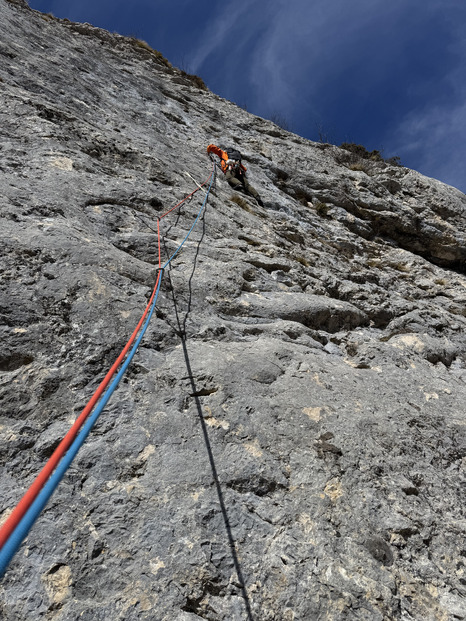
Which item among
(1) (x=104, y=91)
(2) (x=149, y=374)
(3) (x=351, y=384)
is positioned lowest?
(2) (x=149, y=374)

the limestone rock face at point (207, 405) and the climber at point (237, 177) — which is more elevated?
the climber at point (237, 177)

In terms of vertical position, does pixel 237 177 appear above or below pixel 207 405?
above

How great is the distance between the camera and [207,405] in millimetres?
2166

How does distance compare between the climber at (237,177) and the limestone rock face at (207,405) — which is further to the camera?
the climber at (237,177)

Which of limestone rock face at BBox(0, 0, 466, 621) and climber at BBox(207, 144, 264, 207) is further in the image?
climber at BBox(207, 144, 264, 207)

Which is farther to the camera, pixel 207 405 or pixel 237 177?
pixel 237 177

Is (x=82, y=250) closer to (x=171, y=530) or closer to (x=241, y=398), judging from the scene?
(x=241, y=398)

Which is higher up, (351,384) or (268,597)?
(351,384)

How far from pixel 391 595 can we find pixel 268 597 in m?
0.53

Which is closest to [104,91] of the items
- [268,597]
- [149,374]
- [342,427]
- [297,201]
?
[297,201]

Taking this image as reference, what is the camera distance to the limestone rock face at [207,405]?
150 cm

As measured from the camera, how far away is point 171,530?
1.60 m

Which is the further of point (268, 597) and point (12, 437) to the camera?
point (12, 437)

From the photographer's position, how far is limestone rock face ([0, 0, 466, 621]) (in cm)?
150
